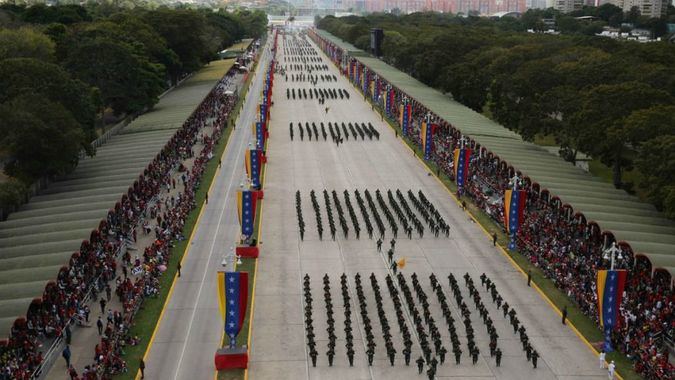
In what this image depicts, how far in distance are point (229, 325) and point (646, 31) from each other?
540 feet

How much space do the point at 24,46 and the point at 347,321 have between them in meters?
46.2

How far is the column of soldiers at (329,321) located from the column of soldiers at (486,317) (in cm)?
576

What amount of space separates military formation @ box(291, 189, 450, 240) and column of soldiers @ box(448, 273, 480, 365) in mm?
8289

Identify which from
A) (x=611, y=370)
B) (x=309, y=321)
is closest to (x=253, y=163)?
(x=309, y=321)

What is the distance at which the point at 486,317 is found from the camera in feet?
92.6

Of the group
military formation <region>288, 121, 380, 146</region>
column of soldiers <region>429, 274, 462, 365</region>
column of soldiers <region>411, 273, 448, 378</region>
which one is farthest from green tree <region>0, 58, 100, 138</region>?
column of soldiers <region>429, 274, 462, 365</region>

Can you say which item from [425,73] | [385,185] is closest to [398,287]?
[385,185]

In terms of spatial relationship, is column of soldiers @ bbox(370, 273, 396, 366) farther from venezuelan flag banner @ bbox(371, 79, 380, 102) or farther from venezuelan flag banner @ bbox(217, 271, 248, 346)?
venezuelan flag banner @ bbox(371, 79, 380, 102)

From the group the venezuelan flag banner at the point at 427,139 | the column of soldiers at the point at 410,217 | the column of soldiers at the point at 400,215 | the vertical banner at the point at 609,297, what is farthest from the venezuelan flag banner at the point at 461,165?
the vertical banner at the point at 609,297

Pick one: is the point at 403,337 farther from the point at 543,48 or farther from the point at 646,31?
the point at 646,31

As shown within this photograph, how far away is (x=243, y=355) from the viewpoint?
81.7 ft

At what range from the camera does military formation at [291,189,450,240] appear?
39.8 m

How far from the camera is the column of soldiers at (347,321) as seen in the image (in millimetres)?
25203

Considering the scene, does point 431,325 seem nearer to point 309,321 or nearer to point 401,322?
point 401,322
